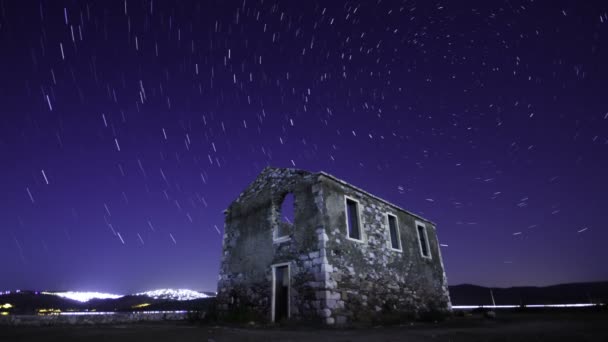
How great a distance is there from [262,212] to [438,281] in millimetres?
10900

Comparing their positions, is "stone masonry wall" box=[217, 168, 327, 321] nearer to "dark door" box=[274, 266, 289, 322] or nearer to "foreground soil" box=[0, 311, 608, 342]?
"dark door" box=[274, 266, 289, 322]

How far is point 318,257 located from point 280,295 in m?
2.48

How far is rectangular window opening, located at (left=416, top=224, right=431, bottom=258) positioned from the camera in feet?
54.2

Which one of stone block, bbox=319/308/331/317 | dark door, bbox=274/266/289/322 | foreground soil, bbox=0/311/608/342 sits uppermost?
dark door, bbox=274/266/289/322

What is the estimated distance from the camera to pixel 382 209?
45.3 feet

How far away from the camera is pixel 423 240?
672 inches

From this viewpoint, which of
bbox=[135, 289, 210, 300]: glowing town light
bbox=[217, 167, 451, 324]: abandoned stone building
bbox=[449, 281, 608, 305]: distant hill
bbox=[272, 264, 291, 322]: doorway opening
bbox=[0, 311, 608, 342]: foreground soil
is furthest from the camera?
bbox=[449, 281, 608, 305]: distant hill

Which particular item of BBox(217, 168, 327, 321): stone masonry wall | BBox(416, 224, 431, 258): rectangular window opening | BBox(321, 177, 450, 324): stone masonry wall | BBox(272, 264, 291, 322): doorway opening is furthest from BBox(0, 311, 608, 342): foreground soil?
BBox(416, 224, 431, 258): rectangular window opening

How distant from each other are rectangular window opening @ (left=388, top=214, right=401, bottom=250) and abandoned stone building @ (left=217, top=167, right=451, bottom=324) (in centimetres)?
5

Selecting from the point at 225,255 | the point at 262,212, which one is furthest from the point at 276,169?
the point at 225,255

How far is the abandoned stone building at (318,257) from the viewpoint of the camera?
386 inches

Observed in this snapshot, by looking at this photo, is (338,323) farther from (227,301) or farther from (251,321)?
(227,301)

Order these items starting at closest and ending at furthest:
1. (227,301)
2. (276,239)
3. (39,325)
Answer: (39,325) < (276,239) < (227,301)

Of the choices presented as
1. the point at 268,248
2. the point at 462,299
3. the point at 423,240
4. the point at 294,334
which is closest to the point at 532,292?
the point at 462,299
